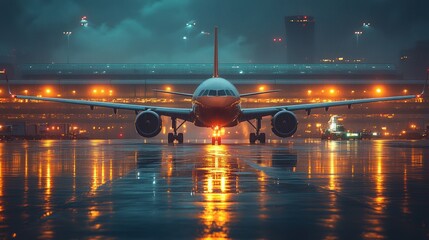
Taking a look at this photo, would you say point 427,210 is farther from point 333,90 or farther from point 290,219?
point 333,90

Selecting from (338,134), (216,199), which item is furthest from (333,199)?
(338,134)

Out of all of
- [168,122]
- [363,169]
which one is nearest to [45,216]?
[363,169]

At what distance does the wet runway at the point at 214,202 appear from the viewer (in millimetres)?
12273

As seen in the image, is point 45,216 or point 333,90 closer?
point 45,216

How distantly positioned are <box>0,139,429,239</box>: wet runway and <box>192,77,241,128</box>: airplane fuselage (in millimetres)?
28099

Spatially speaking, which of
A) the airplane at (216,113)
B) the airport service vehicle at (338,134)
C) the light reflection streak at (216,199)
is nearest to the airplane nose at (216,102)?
the airplane at (216,113)

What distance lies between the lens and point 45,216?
1411 centimetres

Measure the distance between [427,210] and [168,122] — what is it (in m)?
132

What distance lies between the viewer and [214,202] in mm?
16453

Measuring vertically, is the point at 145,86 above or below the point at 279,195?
above

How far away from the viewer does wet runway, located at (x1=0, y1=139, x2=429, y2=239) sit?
12.3m

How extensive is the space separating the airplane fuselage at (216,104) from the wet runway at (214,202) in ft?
92.2

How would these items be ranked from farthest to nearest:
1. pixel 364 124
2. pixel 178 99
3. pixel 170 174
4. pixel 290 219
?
pixel 364 124 < pixel 178 99 < pixel 170 174 < pixel 290 219

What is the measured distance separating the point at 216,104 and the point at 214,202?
40266mm
